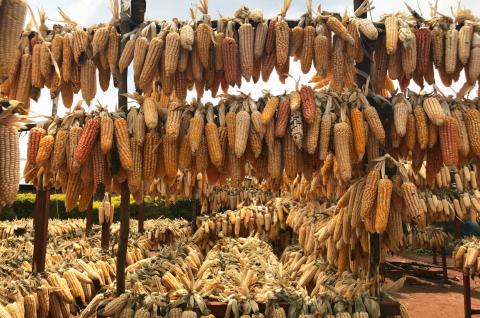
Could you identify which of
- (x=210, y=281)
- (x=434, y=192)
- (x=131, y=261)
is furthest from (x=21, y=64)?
(x=434, y=192)

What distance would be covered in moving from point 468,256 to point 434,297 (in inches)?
154

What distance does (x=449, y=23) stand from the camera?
5.23 m

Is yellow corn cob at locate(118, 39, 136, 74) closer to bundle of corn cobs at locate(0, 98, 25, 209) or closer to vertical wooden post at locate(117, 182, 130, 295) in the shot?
vertical wooden post at locate(117, 182, 130, 295)

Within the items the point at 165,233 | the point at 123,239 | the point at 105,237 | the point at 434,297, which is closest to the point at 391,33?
the point at 123,239

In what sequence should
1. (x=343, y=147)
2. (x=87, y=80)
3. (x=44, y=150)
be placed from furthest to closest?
(x=87, y=80)
(x=343, y=147)
(x=44, y=150)

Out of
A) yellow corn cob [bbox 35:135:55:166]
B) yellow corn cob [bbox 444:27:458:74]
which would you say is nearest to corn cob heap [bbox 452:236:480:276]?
yellow corn cob [bbox 444:27:458:74]

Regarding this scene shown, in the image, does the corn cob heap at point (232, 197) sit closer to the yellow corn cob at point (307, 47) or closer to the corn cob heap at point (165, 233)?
the corn cob heap at point (165, 233)

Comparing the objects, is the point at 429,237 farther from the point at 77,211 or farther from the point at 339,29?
the point at 77,211

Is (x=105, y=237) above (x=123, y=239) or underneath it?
underneath

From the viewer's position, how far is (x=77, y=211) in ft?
73.9

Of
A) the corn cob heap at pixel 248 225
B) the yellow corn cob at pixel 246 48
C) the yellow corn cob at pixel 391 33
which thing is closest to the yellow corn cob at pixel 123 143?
the yellow corn cob at pixel 246 48

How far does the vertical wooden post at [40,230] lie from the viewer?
20.2ft

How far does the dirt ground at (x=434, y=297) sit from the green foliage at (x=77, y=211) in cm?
1172

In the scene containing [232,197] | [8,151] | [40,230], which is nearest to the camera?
[8,151]
